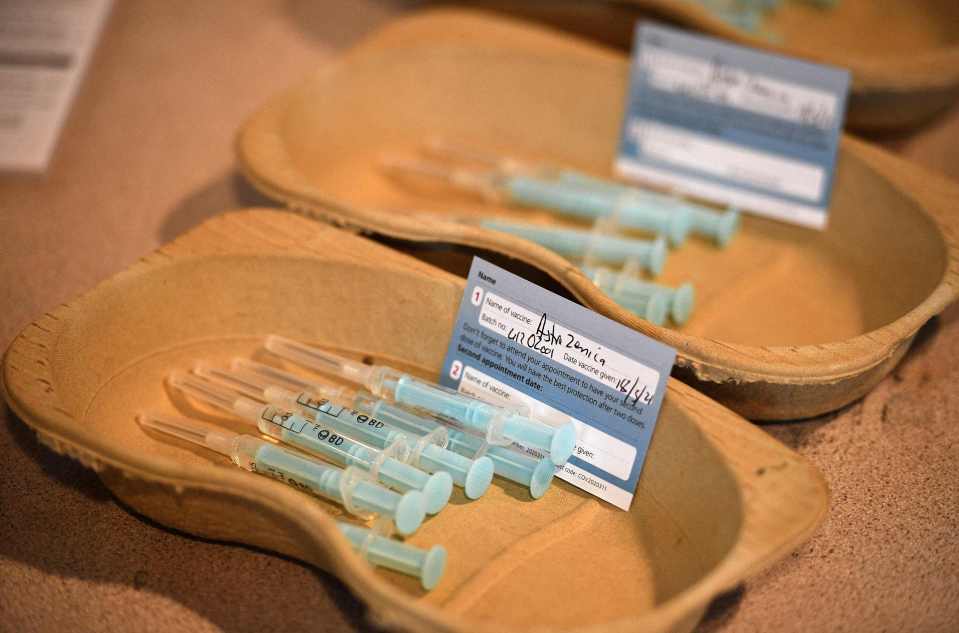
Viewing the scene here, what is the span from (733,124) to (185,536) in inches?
30.6

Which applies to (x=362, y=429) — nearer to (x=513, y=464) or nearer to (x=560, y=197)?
(x=513, y=464)

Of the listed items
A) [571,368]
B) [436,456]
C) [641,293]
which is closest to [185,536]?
[436,456]

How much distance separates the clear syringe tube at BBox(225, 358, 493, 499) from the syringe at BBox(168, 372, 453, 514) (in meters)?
0.01

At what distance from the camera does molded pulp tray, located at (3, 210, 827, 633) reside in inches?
27.3

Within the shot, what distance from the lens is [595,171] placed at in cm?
125

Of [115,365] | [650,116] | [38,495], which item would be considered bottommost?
[38,495]

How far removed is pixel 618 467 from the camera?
82 centimetres

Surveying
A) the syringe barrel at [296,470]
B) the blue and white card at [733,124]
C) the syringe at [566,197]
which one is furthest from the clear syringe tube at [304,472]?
the blue and white card at [733,124]

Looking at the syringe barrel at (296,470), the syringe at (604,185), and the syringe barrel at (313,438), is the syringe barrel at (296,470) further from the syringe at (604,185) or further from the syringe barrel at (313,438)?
the syringe at (604,185)

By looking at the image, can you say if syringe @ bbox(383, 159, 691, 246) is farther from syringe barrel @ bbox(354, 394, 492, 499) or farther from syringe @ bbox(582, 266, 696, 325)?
syringe barrel @ bbox(354, 394, 492, 499)

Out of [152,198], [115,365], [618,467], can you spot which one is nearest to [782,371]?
[618,467]

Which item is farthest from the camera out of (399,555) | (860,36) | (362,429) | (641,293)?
(860,36)

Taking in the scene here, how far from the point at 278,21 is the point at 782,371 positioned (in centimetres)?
113

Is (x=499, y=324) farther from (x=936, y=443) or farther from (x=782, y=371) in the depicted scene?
(x=936, y=443)
